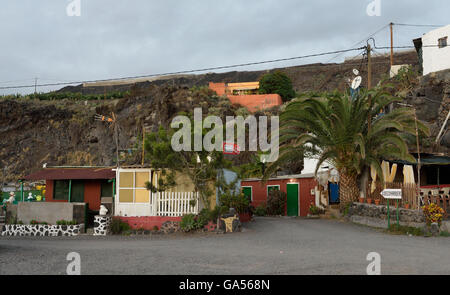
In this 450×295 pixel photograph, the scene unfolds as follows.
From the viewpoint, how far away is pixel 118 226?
16469mm

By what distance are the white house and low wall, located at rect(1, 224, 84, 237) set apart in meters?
28.3

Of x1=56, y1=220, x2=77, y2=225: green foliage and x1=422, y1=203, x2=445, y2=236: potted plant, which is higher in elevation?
x1=422, y1=203, x2=445, y2=236: potted plant

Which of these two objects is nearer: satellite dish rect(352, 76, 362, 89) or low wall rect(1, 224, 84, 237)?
low wall rect(1, 224, 84, 237)

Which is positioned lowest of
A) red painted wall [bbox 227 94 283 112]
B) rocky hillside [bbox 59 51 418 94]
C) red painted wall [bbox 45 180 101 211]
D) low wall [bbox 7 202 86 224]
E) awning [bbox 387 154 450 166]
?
low wall [bbox 7 202 86 224]

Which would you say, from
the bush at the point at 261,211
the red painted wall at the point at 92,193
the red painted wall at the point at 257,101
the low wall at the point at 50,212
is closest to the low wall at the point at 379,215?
the bush at the point at 261,211

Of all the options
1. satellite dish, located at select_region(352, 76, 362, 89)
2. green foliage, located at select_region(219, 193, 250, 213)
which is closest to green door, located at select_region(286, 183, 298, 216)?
green foliage, located at select_region(219, 193, 250, 213)

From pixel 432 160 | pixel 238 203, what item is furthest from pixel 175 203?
pixel 432 160

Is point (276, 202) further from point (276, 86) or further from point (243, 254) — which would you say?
point (276, 86)

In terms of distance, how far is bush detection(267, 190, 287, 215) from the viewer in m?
26.2

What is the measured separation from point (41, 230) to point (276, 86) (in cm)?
4171

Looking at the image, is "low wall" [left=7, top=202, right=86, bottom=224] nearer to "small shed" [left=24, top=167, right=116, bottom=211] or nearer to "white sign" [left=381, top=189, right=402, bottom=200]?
"small shed" [left=24, top=167, right=116, bottom=211]

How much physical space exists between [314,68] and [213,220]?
80.0 m

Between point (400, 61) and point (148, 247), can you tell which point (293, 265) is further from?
point (400, 61)
